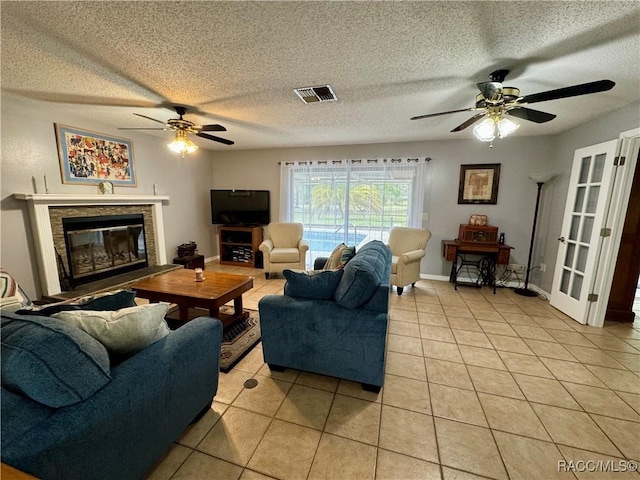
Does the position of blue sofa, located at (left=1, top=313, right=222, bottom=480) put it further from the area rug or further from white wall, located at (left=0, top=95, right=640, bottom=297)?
white wall, located at (left=0, top=95, right=640, bottom=297)

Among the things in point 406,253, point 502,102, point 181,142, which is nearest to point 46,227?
point 181,142

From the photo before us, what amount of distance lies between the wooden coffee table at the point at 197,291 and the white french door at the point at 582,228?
3.71 m

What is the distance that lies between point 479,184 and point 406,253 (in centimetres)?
161

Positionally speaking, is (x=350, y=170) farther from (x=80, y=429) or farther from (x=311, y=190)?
(x=80, y=429)

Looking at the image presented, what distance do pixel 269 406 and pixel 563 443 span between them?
1731 mm

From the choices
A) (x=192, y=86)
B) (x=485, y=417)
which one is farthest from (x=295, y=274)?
(x=192, y=86)

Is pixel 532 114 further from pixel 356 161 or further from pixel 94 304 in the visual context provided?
pixel 94 304

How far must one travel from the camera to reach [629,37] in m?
1.52

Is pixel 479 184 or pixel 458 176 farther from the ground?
pixel 458 176

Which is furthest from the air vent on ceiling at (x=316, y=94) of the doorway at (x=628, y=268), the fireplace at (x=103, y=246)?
the doorway at (x=628, y=268)

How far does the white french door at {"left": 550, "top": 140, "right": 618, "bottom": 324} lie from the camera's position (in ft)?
8.99

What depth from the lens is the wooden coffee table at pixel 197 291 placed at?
235cm

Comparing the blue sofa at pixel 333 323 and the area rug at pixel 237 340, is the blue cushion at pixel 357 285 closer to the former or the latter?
the blue sofa at pixel 333 323

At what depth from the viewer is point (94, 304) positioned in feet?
4.16
